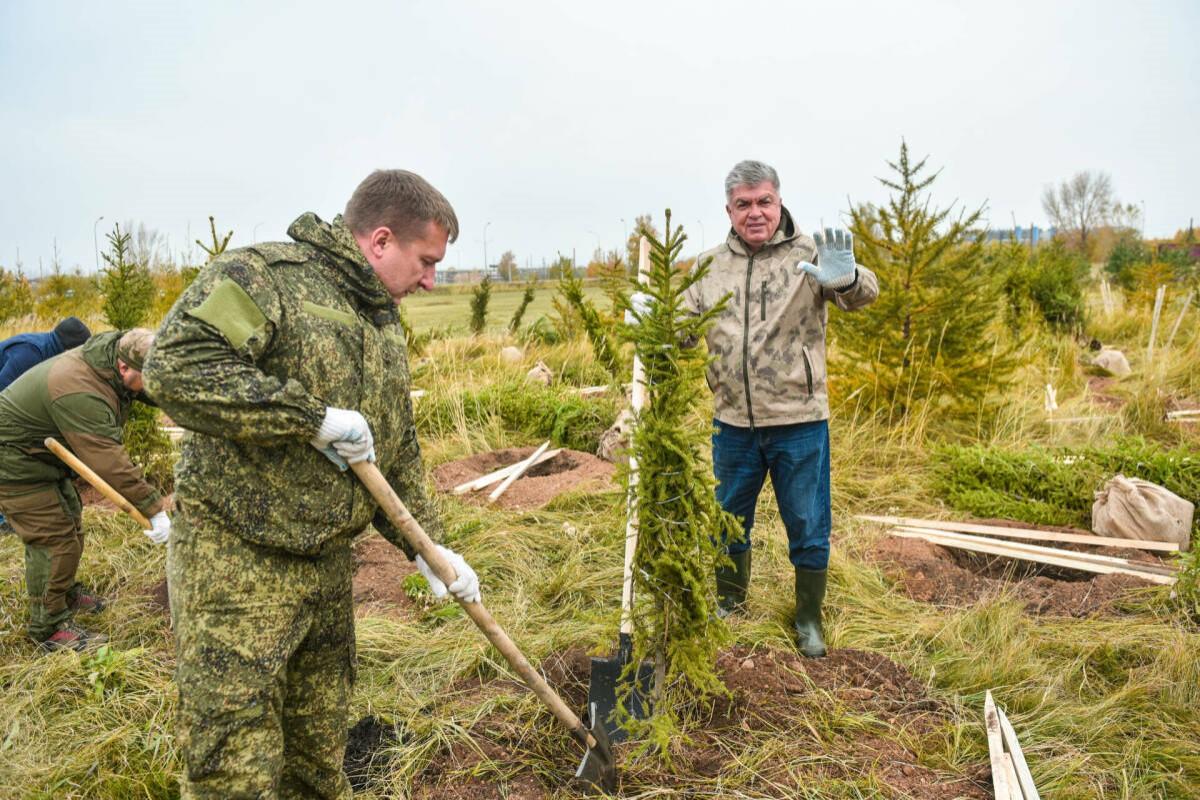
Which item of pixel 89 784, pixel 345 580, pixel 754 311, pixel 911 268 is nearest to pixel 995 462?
pixel 911 268

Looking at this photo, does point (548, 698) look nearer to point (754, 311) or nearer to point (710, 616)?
point (710, 616)

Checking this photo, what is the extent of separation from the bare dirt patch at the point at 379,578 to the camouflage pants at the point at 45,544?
1.49 m

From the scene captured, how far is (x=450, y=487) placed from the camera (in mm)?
6512

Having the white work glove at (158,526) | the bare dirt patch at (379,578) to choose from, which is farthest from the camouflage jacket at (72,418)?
the bare dirt patch at (379,578)

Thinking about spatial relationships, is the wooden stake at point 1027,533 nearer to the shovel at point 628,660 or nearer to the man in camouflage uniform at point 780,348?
the man in camouflage uniform at point 780,348

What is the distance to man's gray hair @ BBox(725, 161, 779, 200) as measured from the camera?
3.47 m

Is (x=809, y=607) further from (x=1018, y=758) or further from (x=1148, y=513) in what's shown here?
(x=1148, y=513)

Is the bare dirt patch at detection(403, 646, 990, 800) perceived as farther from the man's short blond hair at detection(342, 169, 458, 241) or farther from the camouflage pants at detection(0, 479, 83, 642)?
the camouflage pants at detection(0, 479, 83, 642)

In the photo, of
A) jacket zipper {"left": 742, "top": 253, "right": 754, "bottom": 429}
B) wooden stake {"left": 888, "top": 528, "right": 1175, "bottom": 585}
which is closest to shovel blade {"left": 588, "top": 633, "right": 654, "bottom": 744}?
jacket zipper {"left": 742, "top": 253, "right": 754, "bottom": 429}

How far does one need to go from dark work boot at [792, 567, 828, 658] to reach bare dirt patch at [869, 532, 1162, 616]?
0.97 metres

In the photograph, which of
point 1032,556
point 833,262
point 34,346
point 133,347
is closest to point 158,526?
point 133,347

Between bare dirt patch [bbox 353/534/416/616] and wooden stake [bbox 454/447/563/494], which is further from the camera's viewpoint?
wooden stake [bbox 454/447/563/494]

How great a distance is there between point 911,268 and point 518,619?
4.78 m

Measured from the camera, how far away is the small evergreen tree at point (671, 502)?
9.05 ft
